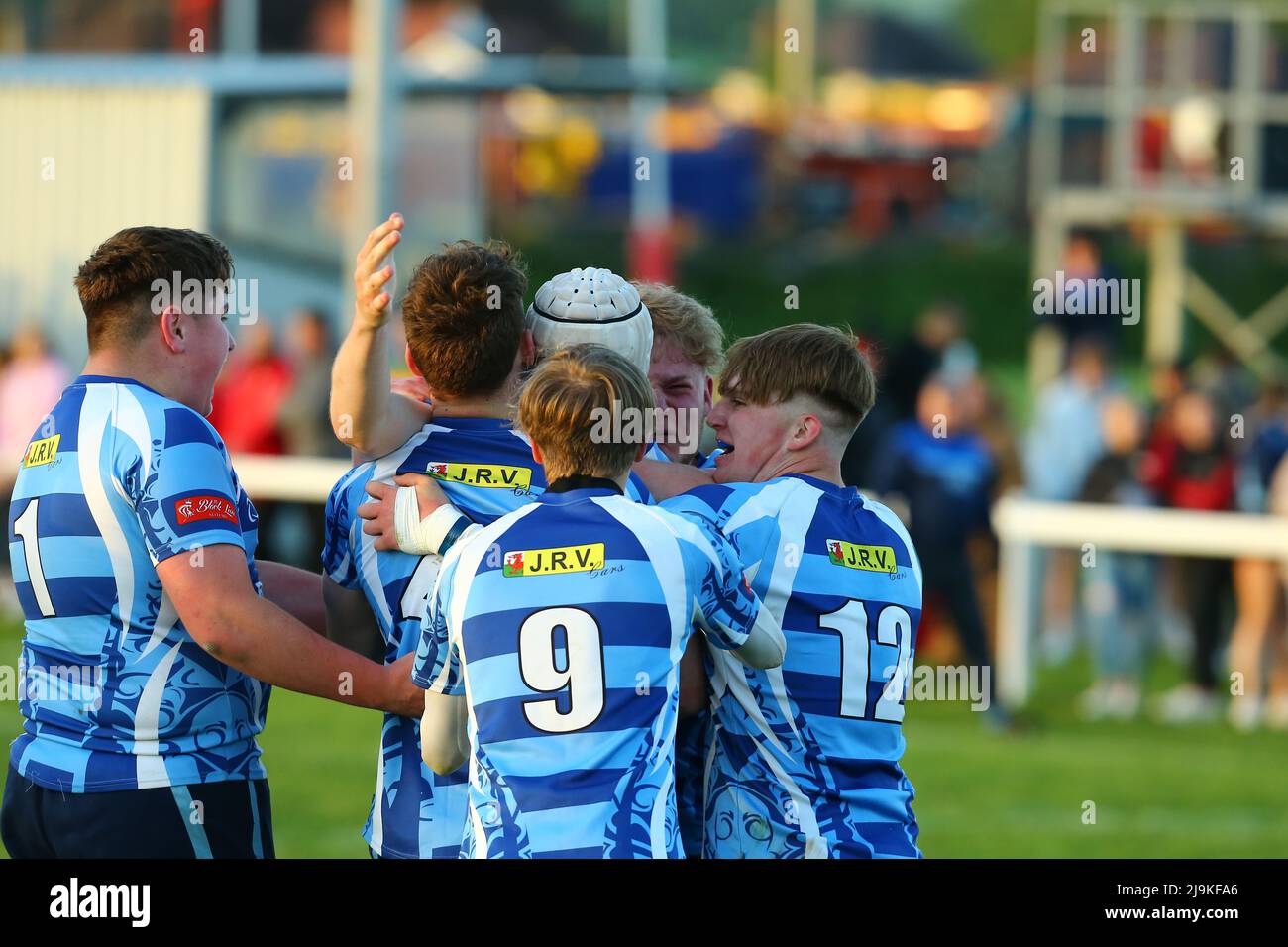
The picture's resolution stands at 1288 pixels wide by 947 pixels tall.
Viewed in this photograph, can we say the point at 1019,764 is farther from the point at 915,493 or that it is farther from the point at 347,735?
the point at 347,735

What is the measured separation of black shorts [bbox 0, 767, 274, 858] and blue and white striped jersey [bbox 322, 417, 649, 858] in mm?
313

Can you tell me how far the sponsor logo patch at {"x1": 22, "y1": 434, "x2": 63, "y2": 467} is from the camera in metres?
3.64

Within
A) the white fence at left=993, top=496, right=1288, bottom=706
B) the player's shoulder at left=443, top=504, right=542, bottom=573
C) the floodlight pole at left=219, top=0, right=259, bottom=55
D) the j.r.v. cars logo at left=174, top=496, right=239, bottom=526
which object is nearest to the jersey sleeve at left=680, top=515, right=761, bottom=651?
the player's shoulder at left=443, top=504, right=542, bottom=573

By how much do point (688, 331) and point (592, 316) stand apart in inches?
16.0

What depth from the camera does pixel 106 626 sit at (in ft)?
11.9

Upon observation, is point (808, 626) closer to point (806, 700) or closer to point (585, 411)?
point (806, 700)

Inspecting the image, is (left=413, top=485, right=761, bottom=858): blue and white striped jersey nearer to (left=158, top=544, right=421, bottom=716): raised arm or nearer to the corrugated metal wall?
(left=158, top=544, right=421, bottom=716): raised arm

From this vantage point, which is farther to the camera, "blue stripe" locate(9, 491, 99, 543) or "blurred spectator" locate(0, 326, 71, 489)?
"blurred spectator" locate(0, 326, 71, 489)

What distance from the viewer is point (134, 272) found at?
3652 millimetres

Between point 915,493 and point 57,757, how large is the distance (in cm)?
864

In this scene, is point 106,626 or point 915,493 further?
point 915,493

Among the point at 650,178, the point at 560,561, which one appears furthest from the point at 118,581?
the point at 650,178

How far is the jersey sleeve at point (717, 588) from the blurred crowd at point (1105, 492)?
8.28m
